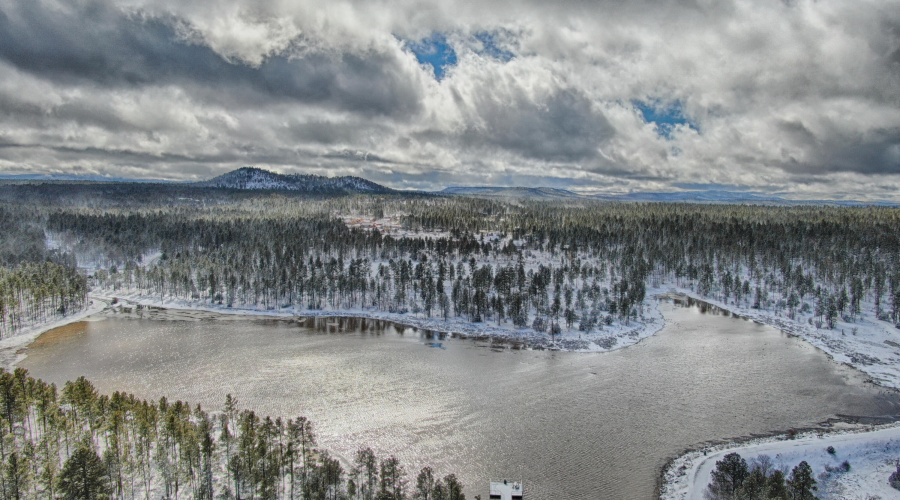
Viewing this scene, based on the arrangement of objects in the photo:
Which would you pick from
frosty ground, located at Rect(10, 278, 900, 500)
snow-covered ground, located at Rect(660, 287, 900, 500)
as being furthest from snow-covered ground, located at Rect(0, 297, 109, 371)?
snow-covered ground, located at Rect(660, 287, 900, 500)

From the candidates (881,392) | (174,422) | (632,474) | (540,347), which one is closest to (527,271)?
(540,347)

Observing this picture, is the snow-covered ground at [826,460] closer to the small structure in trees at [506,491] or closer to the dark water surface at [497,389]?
the dark water surface at [497,389]

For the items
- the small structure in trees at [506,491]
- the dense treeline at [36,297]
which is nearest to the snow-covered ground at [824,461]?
the small structure in trees at [506,491]

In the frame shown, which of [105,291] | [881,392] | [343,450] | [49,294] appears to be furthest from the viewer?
[105,291]

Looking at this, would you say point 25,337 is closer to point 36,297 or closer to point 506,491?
point 36,297

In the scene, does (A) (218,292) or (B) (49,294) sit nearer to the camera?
(B) (49,294)

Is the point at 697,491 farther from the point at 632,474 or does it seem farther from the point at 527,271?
the point at 527,271

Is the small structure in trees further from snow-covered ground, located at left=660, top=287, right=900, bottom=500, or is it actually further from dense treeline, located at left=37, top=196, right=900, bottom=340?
dense treeline, located at left=37, top=196, right=900, bottom=340

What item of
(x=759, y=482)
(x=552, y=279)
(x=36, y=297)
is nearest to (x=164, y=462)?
(x=759, y=482)
